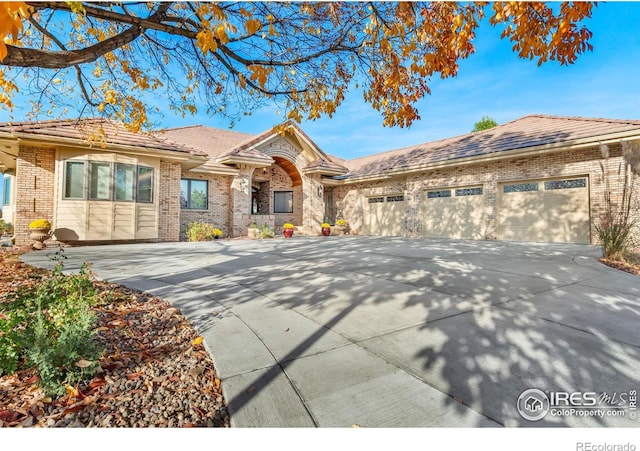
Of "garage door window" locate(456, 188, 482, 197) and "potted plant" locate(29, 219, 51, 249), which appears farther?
"garage door window" locate(456, 188, 482, 197)

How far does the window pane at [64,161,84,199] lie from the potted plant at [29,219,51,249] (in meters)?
1.13

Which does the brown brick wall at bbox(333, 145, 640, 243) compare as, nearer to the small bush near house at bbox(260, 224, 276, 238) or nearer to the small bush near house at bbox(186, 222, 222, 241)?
the small bush near house at bbox(260, 224, 276, 238)

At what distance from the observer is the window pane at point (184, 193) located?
47.3 ft

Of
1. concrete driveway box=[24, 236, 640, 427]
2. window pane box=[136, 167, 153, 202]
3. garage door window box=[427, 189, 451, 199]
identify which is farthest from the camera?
garage door window box=[427, 189, 451, 199]

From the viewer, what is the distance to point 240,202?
50.3 ft

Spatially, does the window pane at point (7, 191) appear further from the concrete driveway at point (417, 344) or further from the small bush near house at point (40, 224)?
the concrete driveway at point (417, 344)

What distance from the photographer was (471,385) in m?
1.97

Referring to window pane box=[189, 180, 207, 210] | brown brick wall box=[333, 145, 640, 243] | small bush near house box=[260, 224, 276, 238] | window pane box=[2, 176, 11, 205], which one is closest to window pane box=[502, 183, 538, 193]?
brown brick wall box=[333, 145, 640, 243]

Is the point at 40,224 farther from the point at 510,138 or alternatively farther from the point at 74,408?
the point at 510,138

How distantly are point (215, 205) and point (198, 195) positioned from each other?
967 mm

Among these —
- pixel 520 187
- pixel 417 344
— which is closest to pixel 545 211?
pixel 520 187

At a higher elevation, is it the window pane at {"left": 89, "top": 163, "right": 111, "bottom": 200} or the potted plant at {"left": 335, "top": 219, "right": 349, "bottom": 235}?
the window pane at {"left": 89, "top": 163, "right": 111, "bottom": 200}

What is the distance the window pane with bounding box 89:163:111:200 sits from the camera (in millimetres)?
10273

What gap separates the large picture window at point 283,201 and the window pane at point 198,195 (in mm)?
4997
